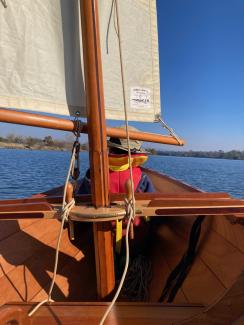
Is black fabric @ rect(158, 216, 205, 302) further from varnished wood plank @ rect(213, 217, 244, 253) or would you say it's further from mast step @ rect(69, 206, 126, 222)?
mast step @ rect(69, 206, 126, 222)

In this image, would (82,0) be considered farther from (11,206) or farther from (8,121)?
(11,206)

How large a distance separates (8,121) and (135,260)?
6.05 feet

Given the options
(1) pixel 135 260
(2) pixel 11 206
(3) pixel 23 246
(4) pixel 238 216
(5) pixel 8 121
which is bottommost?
(1) pixel 135 260

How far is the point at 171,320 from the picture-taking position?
1.57m

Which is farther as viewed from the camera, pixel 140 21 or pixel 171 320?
pixel 140 21

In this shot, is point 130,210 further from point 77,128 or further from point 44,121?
point 44,121

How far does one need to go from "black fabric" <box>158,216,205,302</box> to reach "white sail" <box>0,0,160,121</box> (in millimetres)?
1048

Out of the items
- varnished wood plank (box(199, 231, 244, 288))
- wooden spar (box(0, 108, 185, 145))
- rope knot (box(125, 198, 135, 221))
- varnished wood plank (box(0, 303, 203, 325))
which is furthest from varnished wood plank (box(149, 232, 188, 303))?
wooden spar (box(0, 108, 185, 145))

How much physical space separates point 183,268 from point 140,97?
1.45 metres

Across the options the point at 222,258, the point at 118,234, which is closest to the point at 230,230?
the point at 222,258

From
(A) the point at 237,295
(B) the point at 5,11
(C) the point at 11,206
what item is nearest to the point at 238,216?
(A) the point at 237,295

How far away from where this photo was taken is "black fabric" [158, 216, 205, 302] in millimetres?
2227

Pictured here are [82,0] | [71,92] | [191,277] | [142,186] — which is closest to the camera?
[82,0]

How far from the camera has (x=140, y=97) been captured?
7.42ft
